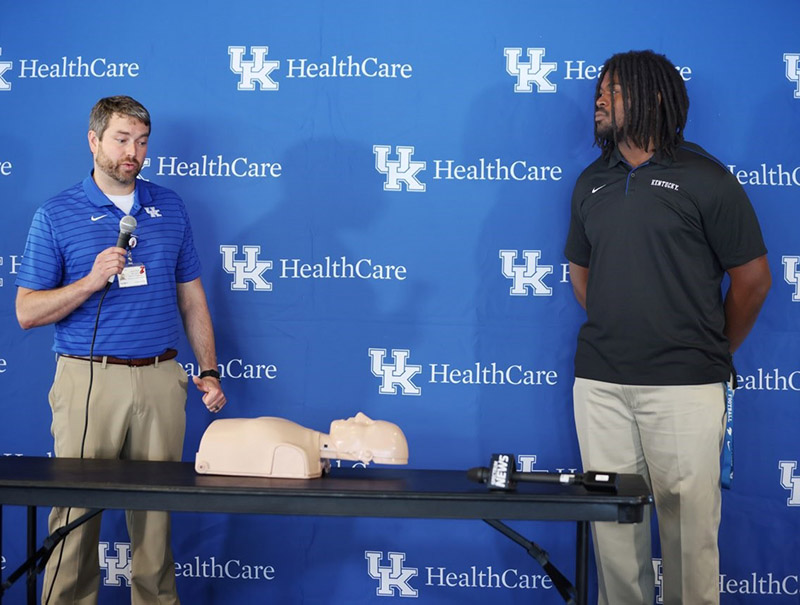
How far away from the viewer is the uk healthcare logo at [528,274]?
2.69 m

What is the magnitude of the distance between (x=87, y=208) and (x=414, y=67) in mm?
1186

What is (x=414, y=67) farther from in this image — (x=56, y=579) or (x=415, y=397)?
(x=56, y=579)

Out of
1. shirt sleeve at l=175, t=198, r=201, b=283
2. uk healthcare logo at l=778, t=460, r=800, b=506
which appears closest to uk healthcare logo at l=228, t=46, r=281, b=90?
shirt sleeve at l=175, t=198, r=201, b=283

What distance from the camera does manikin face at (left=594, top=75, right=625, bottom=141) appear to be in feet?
7.47

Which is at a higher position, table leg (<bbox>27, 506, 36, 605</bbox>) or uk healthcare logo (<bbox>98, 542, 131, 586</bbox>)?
table leg (<bbox>27, 506, 36, 605</bbox>)

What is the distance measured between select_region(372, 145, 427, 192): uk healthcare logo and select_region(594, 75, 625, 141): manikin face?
642mm

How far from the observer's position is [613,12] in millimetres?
2668

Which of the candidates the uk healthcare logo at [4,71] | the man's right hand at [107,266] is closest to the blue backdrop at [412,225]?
the uk healthcare logo at [4,71]

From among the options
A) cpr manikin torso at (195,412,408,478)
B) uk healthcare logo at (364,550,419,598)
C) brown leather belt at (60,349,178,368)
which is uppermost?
brown leather belt at (60,349,178,368)

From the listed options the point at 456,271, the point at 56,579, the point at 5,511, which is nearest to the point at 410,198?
the point at 456,271

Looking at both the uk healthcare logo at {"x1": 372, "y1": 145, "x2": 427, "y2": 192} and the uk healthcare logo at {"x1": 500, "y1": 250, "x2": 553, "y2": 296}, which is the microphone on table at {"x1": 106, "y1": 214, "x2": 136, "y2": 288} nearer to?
the uk healthcare logo at {"x1": 372, "y1": 145, "x2": 427, "y2": 192}

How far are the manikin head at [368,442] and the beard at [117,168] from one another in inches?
40.1

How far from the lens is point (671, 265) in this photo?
2.18 metres

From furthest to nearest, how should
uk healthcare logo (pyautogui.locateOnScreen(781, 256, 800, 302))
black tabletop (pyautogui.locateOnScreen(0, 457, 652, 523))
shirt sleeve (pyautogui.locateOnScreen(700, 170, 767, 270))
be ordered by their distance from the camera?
uk healthcare logo (pyautogui.locateOnScreen(781, 256, 800, 302)) < shirt sleeve (pyautogui.locateOnScreen(700, 170, 767, 270)) < black tabletop (pyautogui.locateOnScreen(0, 457, 652, 523))
